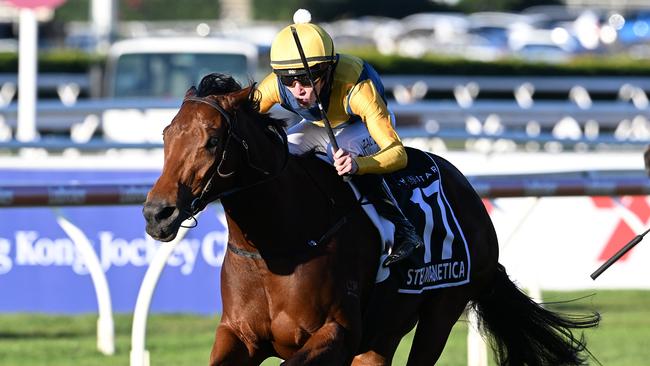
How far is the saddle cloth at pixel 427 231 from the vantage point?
495 cm

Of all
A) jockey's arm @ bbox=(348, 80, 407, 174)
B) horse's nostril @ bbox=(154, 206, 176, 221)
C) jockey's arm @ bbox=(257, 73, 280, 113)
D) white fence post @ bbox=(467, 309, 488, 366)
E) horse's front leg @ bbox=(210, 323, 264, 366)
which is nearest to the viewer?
horse's nostril @ bbox=(154, 206, 176, 221)

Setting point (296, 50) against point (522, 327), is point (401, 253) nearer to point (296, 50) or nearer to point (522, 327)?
point (296, 50)

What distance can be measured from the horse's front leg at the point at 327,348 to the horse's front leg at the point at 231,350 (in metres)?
0.16

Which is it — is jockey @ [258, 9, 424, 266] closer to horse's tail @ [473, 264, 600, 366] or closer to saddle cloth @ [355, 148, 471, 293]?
saddle cloth @ [355, 148, 471, 293]

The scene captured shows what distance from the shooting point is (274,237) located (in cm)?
439

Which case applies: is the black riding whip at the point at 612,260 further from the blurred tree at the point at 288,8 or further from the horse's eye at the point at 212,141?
the blurred tree at the point at 288,8

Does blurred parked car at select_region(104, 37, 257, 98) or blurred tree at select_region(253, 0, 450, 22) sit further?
blurred tree at select_region(253, 0, 450, 22)

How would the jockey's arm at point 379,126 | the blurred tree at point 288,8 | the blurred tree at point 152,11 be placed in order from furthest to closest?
the blurred tree at point 152,11 → the blurred tree at point 288,8 → the jockey's arm at point 379,126

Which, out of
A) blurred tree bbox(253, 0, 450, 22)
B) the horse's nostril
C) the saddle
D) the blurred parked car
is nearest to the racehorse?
the horse's nostril

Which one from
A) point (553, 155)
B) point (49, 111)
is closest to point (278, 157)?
point (553, 155)

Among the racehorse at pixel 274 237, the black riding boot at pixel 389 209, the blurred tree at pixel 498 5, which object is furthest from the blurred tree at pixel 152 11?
the racehorse at pixel 274 237

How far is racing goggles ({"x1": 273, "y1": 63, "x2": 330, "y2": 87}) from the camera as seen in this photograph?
14.9ft

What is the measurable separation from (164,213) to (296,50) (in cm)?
94

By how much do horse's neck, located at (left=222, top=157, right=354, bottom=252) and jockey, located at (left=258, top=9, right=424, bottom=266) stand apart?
0.11 meters
